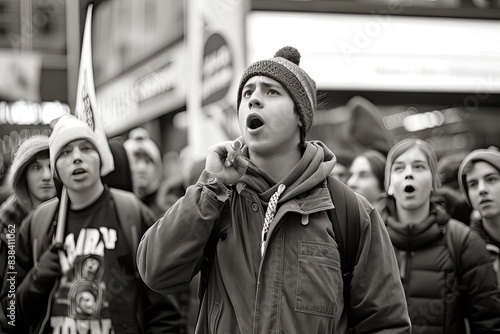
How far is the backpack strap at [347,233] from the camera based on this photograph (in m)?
2.65

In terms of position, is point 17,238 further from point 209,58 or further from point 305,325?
point 209,58

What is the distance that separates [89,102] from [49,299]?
37.7 inches

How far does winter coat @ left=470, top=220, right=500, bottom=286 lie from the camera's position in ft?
13.8

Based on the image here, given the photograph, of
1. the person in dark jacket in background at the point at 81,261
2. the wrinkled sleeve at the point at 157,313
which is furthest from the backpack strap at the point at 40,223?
the wrinkled sleeve at the point at 157,313

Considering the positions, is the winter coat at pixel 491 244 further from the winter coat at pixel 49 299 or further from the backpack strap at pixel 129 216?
the backpack strap at pixel 129 216

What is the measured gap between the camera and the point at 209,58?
6852 mm

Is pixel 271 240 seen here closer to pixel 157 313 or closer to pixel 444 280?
pixel 157 313

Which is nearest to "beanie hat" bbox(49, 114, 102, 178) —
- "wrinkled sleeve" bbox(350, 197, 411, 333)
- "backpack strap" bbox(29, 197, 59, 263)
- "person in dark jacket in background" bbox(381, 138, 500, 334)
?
"backpack strap" bbox(29, 197, 59, 263)

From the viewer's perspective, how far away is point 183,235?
2.54 meters

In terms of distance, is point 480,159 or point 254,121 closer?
point 254,121

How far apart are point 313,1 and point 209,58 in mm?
7007

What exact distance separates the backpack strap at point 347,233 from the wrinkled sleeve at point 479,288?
147cm

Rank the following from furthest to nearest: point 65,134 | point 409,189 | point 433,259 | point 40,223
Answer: point 409,189 < point 433,259 < point 40,223 < point 65,134

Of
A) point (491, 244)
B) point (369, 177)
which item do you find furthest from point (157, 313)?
point (369, 177)
